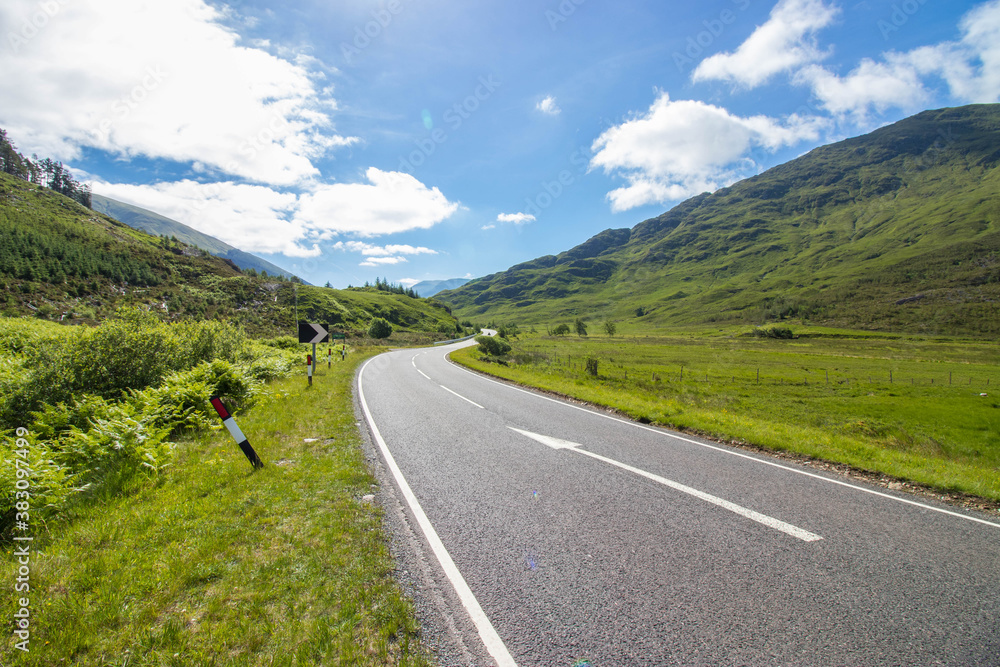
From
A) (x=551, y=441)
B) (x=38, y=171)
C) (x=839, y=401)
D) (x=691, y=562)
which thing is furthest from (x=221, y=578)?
(x=38, y=171)

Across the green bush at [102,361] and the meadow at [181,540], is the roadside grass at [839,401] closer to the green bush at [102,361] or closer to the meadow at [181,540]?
the meadow at [181,540]

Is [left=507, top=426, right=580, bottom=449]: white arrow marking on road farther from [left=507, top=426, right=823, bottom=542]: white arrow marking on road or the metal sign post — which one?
the metal sign post

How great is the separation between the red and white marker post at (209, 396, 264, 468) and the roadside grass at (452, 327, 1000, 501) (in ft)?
30.4

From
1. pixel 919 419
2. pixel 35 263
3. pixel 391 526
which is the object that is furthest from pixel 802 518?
pixel 35 263

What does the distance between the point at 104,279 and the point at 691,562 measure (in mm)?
81433

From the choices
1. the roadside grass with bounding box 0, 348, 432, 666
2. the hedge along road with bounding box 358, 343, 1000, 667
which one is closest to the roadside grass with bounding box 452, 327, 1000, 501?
the hedge along road with bounding box 358, 343, 1000, 667

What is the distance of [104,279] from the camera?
56.2 metres

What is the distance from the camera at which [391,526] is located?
186 inches

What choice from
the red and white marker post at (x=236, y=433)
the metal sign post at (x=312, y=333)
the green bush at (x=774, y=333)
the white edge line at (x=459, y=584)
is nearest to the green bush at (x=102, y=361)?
the metal sign post at (x=312, y=333)

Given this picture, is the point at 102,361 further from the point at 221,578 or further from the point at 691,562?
the point at 691,562

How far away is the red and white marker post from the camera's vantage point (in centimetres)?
596

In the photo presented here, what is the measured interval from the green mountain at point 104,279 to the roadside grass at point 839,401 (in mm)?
32198

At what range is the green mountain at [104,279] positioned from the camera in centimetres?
4762

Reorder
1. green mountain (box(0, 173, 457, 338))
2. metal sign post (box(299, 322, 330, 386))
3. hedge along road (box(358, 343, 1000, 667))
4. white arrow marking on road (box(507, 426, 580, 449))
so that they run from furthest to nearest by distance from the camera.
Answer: green mountain (box(0, 173, 457, 338)) → metal sign post (box(299, 322, 330, 386)) → white arrow marking on road (box(507, 426, 580, 449)) → hedge along road (box(358, 343, 1000, 667))
